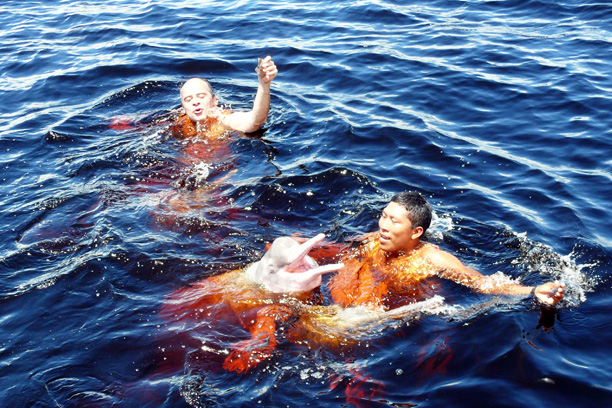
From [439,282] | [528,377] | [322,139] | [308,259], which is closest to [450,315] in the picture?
[439,282]

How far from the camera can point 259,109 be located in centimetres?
864

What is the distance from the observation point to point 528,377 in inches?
186

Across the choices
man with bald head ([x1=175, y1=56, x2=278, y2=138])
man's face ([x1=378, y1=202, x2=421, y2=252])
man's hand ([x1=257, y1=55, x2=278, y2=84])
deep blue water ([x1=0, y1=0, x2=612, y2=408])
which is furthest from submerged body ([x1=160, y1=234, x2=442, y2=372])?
man with bald head ([x1=175, y1=56, x2=278, y2=138])

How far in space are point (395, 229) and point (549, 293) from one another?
1615mm

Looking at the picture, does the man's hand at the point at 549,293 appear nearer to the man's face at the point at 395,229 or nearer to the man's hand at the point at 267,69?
the man's face at the point at 395,229

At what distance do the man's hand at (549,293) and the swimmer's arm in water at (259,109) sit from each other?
442 cm

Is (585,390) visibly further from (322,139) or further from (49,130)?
(49,130)

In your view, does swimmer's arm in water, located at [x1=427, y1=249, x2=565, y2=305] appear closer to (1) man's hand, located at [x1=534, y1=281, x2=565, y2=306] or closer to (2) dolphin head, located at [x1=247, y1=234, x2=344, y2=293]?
(1) man's hand, located at [x1=534, y1=281, x2=565, y2=306]

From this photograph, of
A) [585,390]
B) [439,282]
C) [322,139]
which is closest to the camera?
[585,390]

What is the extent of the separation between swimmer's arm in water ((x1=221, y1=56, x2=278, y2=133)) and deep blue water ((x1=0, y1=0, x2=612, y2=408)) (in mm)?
312

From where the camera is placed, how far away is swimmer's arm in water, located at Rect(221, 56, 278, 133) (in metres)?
7.97

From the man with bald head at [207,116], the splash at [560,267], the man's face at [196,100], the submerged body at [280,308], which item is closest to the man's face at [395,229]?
the submerged body at [280,308]

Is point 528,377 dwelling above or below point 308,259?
below

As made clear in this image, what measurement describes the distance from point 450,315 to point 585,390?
4.37ft
